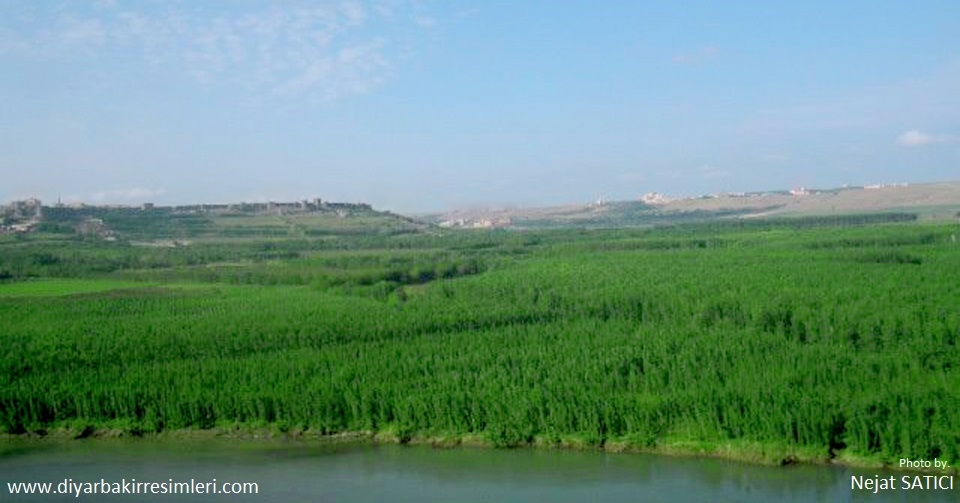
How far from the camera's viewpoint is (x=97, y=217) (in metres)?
69.1

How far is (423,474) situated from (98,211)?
2480 inches

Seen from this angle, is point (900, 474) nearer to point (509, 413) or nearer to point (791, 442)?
point (791, 442)

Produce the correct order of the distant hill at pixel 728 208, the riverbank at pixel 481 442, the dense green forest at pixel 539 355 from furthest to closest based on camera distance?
the distant hill at pixel 728 208 → the dense green forest at pixel 539 355 → the riverbank at pixel 481 442

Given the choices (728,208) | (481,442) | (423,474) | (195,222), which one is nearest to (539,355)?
(481,442)

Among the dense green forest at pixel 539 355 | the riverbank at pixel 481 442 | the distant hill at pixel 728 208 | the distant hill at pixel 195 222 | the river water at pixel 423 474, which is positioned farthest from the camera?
the distant hill at pixel 728 208

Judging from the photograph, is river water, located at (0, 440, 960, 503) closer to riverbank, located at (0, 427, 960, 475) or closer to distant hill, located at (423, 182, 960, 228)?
riverbank, located at (0, 427, 960, 475)

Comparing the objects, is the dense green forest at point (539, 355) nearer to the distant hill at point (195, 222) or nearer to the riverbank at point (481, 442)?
the riverbank at point (481, 442)

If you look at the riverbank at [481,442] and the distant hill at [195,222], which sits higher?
the distant hill at [195,222]

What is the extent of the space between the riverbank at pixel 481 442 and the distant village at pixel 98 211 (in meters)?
43.6

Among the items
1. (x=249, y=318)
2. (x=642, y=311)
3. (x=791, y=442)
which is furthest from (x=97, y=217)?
(x=791, y=442)

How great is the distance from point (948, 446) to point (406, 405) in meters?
8.35

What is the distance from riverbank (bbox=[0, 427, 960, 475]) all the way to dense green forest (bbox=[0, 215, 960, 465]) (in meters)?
0.06

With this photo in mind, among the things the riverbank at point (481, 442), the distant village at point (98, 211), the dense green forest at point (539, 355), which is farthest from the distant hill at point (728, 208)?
the riverbank at point (481, 442)

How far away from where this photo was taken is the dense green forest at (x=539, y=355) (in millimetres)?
16656
